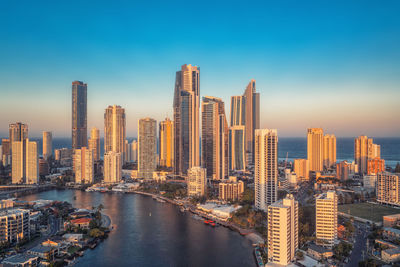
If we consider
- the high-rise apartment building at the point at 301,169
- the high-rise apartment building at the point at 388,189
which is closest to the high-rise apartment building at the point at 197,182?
the high-rise apartment building at the point at 301,169

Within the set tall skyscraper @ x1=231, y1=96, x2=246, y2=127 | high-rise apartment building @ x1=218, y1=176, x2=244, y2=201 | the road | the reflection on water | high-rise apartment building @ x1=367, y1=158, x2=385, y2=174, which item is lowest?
the reflection on water

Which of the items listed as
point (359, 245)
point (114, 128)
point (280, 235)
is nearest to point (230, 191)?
point (359, 245)

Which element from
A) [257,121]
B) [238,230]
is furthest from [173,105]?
[238,230]

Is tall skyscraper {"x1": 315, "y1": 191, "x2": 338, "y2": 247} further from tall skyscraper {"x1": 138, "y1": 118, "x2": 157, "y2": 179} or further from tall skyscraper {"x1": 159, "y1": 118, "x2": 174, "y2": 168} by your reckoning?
tall skyscraper {"x1": 159, "y1": 118, "x2": 174, "y2": 168}

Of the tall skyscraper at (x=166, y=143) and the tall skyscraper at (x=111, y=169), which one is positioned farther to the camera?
the tall skyscraper at (x=166, y=143)

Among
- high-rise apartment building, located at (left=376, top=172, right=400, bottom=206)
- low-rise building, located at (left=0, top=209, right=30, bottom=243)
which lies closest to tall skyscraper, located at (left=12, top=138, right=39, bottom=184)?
low-rise building, located at (left=0, top=209, right=30, bottom=243)

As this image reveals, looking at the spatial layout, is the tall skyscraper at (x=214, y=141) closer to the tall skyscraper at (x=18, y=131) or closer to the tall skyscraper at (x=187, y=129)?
the tall skyscraper at (x=187, y=129)

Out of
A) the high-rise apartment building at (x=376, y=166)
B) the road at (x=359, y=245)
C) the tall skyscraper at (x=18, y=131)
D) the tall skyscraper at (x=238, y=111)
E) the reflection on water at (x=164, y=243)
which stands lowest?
the reflection on water at (x=164, y=243)
